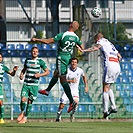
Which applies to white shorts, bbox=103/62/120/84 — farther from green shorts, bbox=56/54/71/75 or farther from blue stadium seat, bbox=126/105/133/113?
blue stadium seat, bbox=126/105/133/113

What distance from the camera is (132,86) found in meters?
26.0

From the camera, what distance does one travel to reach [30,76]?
59.7ft

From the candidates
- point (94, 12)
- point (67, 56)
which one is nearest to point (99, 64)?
point (94, 12)

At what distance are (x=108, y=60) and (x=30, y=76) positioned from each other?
2.04 metres

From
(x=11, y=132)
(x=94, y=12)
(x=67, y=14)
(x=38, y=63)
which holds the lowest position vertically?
(x=11, y=132)

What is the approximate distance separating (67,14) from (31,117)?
126ft

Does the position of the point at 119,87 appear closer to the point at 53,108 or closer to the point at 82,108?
the point at 82,108

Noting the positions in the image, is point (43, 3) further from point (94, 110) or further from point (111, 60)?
point (111, 60)

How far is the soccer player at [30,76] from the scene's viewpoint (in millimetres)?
18125

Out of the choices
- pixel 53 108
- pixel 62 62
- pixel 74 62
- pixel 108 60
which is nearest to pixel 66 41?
pixel 62 62

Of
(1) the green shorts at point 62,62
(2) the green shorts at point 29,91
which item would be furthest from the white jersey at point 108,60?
(2) the green shorts at point 29,91

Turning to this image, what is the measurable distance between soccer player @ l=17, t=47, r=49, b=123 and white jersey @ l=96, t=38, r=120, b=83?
58.6 inches

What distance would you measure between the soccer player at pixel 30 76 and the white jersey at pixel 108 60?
1490mm

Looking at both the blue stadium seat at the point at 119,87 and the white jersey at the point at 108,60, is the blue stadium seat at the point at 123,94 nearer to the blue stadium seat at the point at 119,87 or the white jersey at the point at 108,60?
the blue stadium seat at the point at 119,87
